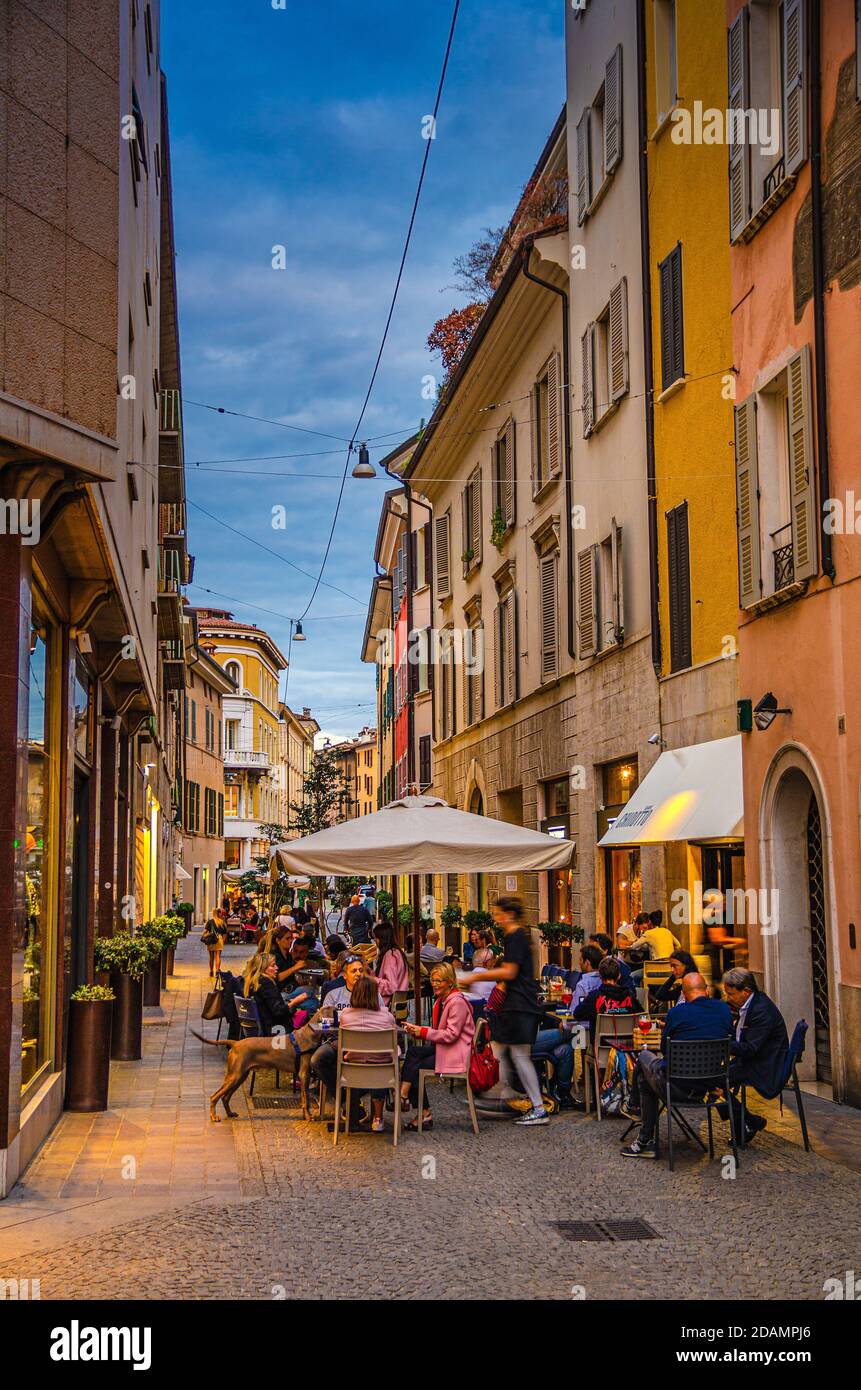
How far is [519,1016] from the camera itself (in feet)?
38.3

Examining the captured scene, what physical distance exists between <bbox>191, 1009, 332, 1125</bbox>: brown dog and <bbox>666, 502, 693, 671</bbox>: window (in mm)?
7217

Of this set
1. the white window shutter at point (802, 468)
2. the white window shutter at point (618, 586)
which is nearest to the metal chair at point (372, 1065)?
the white window shutter at point (802, 468)

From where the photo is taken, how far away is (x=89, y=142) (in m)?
10.1

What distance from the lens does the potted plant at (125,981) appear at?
15078 mm

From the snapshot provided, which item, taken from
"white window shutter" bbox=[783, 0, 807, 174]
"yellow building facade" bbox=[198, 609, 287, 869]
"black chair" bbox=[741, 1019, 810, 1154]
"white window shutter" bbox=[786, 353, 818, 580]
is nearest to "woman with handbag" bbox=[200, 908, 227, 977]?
"white window shutter" bbox=[786, 353, 818, 580]

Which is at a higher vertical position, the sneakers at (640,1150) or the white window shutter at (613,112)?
the white window shutter at (613,112)

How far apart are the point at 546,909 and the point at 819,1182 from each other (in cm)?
1620

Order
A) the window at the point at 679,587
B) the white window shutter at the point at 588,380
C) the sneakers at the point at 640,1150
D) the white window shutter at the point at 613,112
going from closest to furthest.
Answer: the sneakers at the point at 640,1150 < the window at the point at 679,587 < the white window shutter at the point at 613,112 < the white window shutter at the point at 588,380

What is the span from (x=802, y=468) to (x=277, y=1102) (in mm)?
7842

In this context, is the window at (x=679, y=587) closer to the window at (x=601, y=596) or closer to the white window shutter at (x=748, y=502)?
the window at (x=601, y=596)

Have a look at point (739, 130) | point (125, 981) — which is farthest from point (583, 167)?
point (125, 981)

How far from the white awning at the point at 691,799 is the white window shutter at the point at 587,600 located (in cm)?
405
